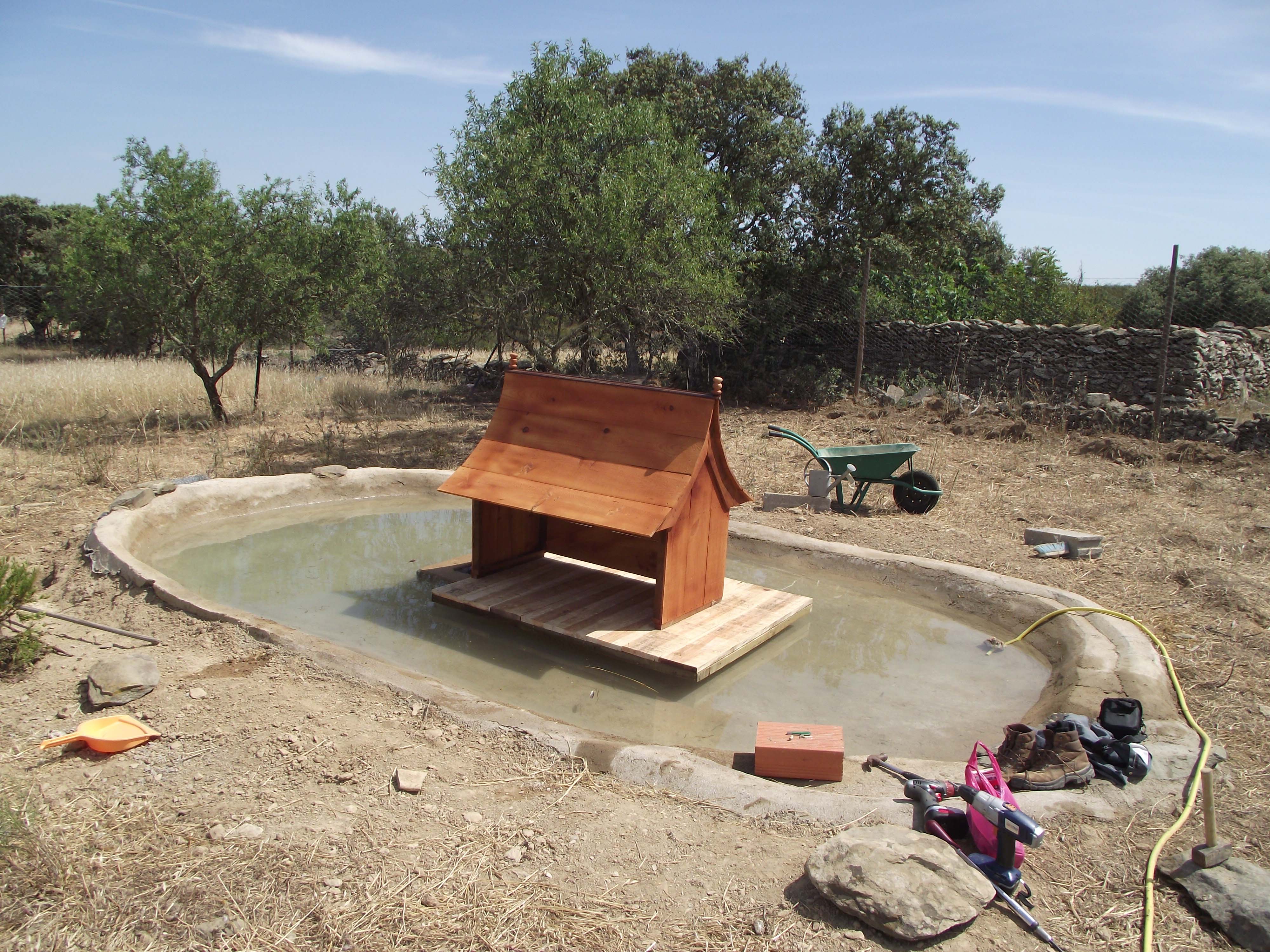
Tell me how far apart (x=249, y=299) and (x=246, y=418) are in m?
2.08

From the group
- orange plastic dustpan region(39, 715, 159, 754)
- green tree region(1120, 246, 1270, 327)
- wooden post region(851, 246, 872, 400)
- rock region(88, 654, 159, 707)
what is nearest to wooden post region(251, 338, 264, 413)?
rock region(88, 654, 159, 707)

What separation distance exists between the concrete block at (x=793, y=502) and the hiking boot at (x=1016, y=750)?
15.1ft

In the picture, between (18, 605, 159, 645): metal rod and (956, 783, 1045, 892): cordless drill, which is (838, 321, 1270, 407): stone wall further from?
(18, 605, 159, 645): metal rod

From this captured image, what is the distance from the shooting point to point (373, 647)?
5.59 metres

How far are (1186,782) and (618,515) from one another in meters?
3.18

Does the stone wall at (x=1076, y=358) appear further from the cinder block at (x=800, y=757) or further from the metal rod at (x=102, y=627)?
the metal rod at (x=102, y=627)

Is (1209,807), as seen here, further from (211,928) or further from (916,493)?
(916,493)

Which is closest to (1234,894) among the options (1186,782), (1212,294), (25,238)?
(1186,782)

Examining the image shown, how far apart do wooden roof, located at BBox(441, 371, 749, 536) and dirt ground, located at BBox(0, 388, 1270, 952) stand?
1.68 meters

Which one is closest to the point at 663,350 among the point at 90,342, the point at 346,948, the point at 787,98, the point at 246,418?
the point at 787,98

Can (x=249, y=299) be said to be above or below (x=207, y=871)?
above

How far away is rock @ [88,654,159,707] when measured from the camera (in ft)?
14.0

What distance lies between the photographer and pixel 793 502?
8.90 meters

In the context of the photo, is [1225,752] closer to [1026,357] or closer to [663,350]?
[1026,357]
